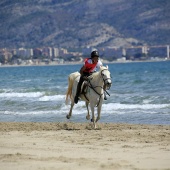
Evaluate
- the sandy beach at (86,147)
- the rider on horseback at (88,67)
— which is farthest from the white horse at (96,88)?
the sandy beach at (86,147)

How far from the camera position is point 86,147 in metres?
12.1

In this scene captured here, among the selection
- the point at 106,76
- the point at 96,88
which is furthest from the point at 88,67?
the point at 106,76

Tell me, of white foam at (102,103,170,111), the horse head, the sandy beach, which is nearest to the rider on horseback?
the horse head

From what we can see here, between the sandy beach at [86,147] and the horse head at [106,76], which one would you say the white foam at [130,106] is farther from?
the horse head at [106,76]

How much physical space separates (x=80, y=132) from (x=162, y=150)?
11.9 feet

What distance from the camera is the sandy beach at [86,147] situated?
1026 centimetres

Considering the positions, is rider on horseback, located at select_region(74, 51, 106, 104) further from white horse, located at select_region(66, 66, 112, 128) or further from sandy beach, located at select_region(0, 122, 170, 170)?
sandy beach, located at select_region(0, 122, 170, 170)

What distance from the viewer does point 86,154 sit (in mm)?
11195

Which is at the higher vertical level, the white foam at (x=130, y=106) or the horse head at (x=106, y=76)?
the horse head at (x=106, y=76)

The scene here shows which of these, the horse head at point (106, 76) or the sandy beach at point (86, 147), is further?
the horse head at point (106, 76)

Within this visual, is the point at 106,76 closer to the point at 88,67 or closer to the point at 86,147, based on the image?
the point at 88,67

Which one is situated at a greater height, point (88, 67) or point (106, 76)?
point (88, 67)

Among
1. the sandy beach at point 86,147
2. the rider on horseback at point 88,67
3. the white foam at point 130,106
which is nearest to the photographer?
the sandy beach at point 86,147

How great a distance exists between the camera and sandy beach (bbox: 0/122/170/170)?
33.7 ft
